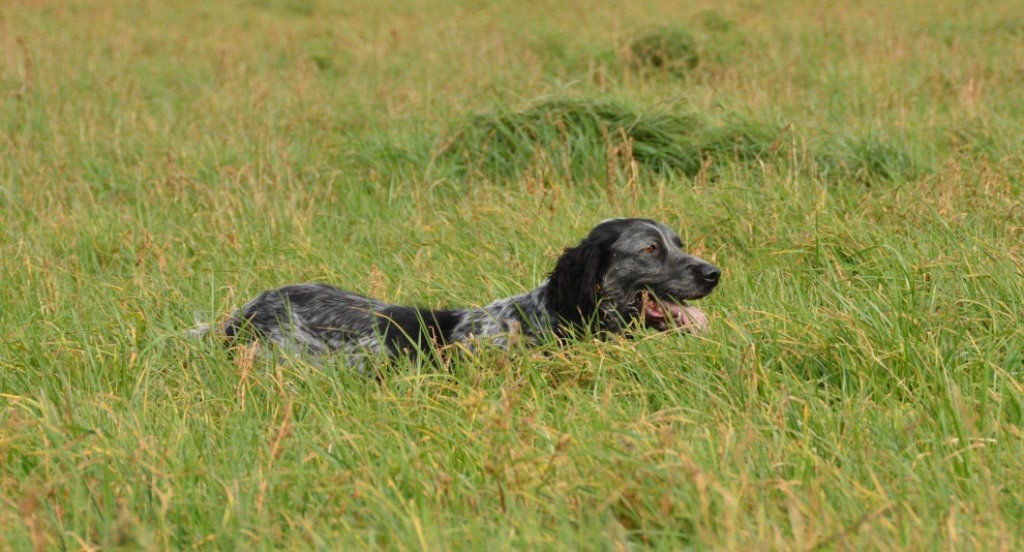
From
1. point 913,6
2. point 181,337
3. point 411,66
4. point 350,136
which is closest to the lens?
point 181,337

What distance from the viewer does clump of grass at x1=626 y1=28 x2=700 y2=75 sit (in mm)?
10695

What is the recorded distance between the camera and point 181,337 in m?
4.47

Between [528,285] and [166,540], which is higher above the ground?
[166,540]

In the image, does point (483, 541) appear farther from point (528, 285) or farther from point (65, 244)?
point (65, 244)

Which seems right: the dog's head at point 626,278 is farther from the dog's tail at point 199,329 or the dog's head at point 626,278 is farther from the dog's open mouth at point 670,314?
the dog's tail at point 199,329

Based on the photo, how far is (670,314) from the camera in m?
4.66

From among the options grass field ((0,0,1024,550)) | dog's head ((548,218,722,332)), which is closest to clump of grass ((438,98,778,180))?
grass field ((0,0,1024,550))

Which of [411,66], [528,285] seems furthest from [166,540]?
[411,66]

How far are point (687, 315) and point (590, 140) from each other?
321 cm

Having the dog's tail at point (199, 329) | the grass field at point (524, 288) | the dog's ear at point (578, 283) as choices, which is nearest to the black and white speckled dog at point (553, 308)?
the dog's ear at point (578, 283)

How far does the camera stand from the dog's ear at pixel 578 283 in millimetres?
4758

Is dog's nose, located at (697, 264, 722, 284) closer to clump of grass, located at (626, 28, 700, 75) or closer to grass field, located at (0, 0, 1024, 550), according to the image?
grass field, located at (0, 0, 1024, 550)

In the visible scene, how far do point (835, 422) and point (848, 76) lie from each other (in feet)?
23.4

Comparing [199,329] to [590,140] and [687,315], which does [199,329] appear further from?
[590,140]
